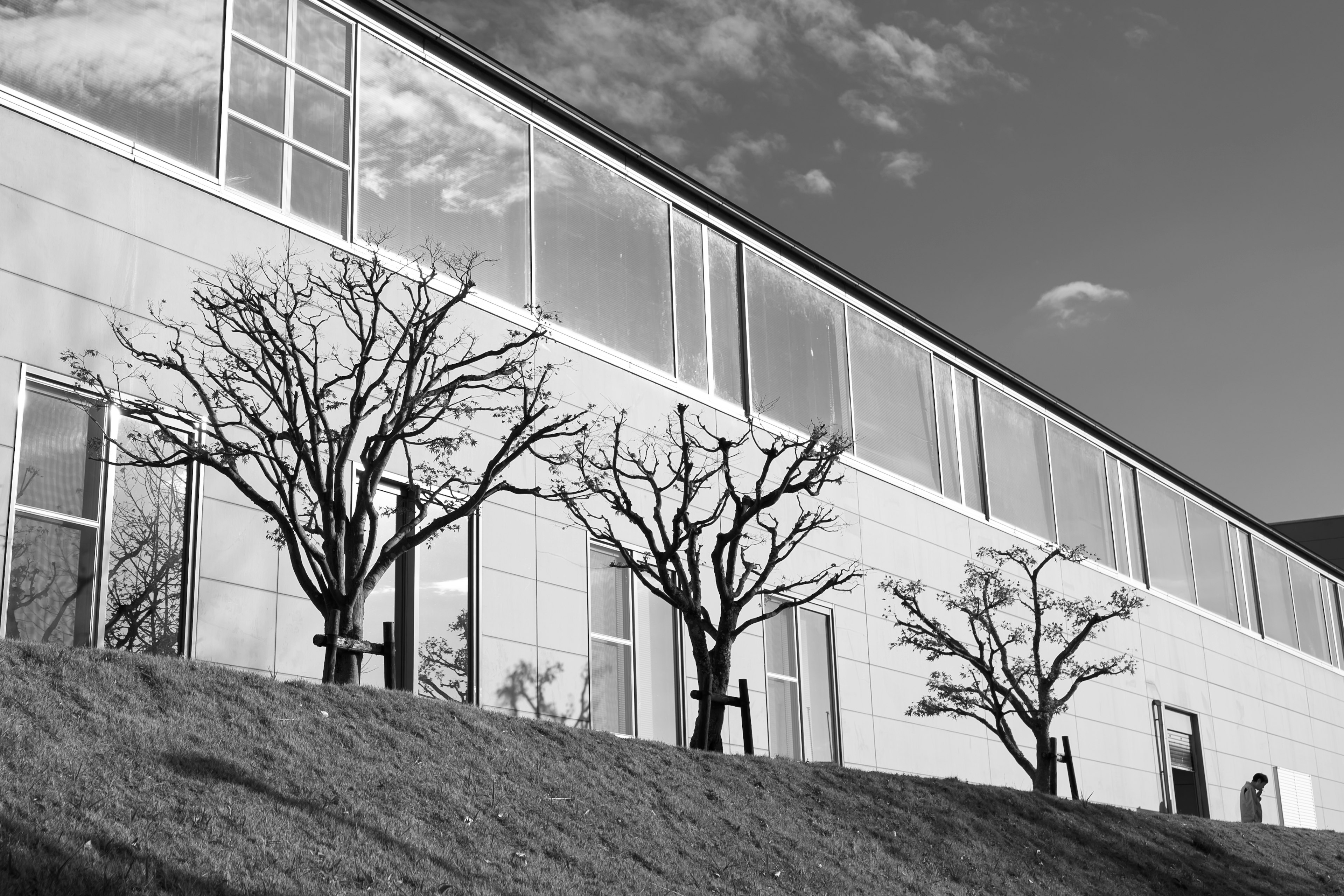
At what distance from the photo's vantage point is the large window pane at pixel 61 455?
11.7 meters

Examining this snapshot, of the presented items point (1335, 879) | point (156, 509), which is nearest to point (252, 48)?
point (156, 509)

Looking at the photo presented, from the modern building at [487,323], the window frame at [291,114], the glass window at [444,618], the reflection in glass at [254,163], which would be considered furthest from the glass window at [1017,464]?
the reflection in glass at [254,163]

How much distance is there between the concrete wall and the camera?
12.1 m

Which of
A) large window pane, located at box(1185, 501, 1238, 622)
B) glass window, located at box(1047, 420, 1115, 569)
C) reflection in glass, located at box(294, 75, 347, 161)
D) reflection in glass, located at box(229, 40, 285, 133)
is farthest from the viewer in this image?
large window pane, located at box(1185, 501, 1238, 622)

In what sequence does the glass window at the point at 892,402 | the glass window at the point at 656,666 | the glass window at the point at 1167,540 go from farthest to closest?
the glass window at the point at 1167,540, the glass window at the point at 892,402, the glass window at the point at 656,666

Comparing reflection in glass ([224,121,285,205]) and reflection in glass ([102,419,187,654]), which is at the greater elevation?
reflection in glass ([224,121,285,205])

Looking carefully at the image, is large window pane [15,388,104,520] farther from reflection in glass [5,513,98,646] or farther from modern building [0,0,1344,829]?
reflection in glass [5,513,98,646]

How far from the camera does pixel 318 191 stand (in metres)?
14.7

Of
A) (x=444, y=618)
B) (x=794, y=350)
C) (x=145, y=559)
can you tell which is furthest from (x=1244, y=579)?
(x=145, y=559)

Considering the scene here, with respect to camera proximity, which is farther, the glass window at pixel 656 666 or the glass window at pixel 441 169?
the glass window at pixel 656 666

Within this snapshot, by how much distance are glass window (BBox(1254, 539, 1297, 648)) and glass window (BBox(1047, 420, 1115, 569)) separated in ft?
27.1

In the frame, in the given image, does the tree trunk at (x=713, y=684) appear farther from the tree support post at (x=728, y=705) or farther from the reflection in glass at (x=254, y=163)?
the reflection in glass at (x=254, y=163)

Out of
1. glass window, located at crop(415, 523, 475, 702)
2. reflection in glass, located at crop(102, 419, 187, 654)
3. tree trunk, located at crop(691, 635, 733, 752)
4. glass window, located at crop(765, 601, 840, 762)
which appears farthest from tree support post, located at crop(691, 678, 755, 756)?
reflection in glass, located at crop(102, 419, 187, 654)

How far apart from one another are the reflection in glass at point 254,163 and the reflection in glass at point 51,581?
3.71 meters
